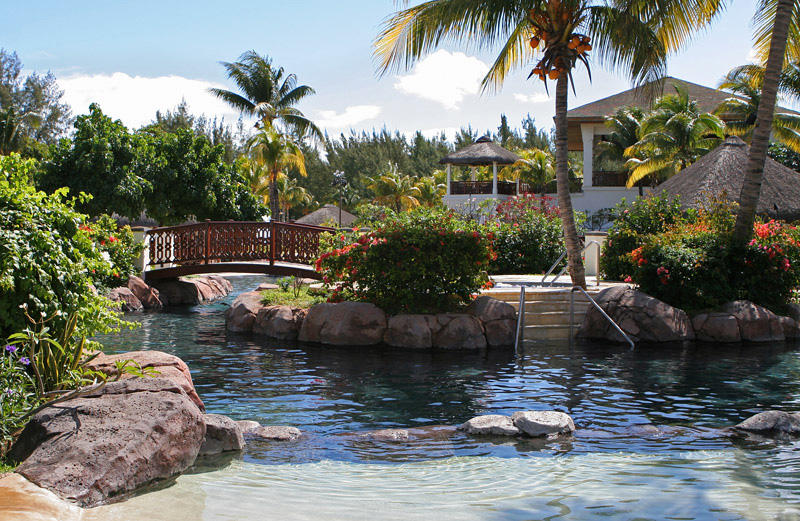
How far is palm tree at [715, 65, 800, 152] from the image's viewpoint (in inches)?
1105

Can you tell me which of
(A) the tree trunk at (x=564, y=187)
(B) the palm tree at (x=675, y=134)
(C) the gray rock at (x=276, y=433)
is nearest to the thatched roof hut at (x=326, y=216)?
(B) the palm tree at (x=675, y=134)

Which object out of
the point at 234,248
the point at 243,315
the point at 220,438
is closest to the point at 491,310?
the point at 243,315

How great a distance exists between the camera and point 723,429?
7734 millimetres

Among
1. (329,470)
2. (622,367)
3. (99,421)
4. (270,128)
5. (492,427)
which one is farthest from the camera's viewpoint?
(270,128)

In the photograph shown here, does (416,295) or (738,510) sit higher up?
(416,295)

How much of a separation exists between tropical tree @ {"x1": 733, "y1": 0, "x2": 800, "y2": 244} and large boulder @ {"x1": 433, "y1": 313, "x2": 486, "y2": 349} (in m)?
6.18

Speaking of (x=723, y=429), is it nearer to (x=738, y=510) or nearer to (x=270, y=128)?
(x=738, y=510)

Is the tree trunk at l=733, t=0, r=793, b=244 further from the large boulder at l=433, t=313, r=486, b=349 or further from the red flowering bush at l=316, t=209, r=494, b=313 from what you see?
the large boulder at l=433, t=313, r=486, b=349

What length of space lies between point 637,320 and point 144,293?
1430cm

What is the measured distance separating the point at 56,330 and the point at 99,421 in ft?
5.43

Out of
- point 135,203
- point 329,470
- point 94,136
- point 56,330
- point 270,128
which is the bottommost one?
point 329,470

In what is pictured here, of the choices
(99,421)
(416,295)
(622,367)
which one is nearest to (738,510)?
(99,421)

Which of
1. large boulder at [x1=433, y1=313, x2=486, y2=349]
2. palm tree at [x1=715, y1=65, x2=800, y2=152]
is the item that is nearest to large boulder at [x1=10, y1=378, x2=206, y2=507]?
large boulder at [x1=433, y1=313, x2=486, y2=349]

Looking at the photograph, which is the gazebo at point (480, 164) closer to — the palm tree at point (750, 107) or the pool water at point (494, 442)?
the palm tree at point (750, 107)
